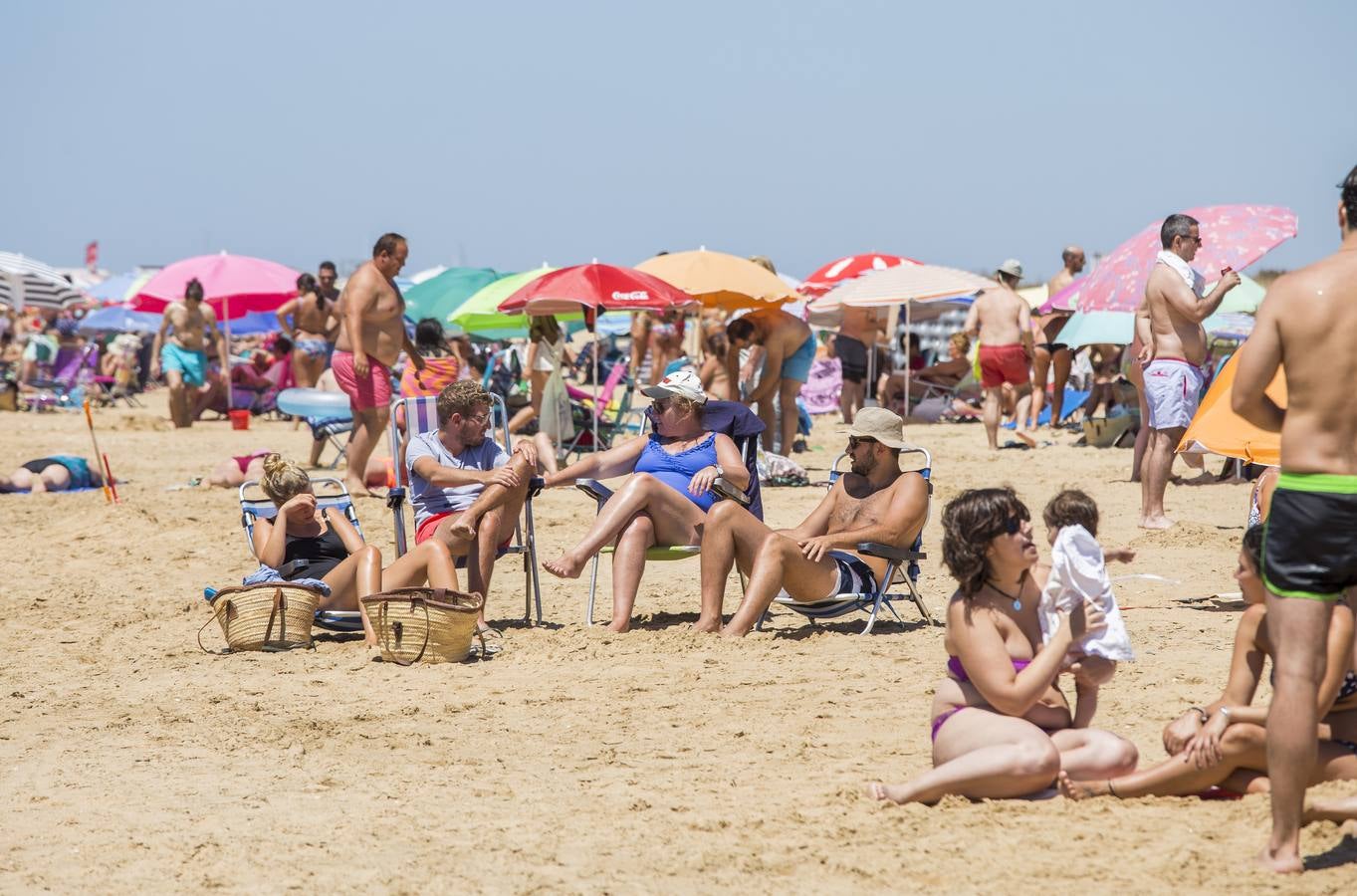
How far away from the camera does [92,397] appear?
22.8 metres

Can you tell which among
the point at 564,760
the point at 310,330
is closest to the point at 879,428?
the point at 564,760

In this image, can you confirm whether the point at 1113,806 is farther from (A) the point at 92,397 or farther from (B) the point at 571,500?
(A) the point at 92,397

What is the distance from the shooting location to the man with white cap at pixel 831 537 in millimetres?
6414

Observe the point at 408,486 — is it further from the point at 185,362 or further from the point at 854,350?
the point at 185,362

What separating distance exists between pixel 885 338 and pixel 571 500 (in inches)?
371

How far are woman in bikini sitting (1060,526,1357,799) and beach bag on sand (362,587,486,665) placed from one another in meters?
2.78

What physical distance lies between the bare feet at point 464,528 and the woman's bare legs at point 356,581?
0.32m

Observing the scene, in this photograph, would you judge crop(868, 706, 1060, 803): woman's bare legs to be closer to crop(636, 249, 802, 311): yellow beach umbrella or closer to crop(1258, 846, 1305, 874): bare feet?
crop(1258, 846, 1305, 874): bare feet

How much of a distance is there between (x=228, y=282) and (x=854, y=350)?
7279 mm

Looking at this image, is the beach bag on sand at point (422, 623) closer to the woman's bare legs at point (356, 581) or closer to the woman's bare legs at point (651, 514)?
the woman's bare legs at point (356, 581)

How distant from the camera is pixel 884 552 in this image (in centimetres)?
643

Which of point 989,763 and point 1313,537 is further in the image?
point 989,763

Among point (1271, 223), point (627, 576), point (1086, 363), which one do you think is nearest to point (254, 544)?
point (627, 576)

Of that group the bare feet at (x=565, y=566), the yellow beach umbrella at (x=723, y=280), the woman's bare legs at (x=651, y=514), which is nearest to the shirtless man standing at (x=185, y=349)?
the yellow beach umbrella at (x=723, y=280)
